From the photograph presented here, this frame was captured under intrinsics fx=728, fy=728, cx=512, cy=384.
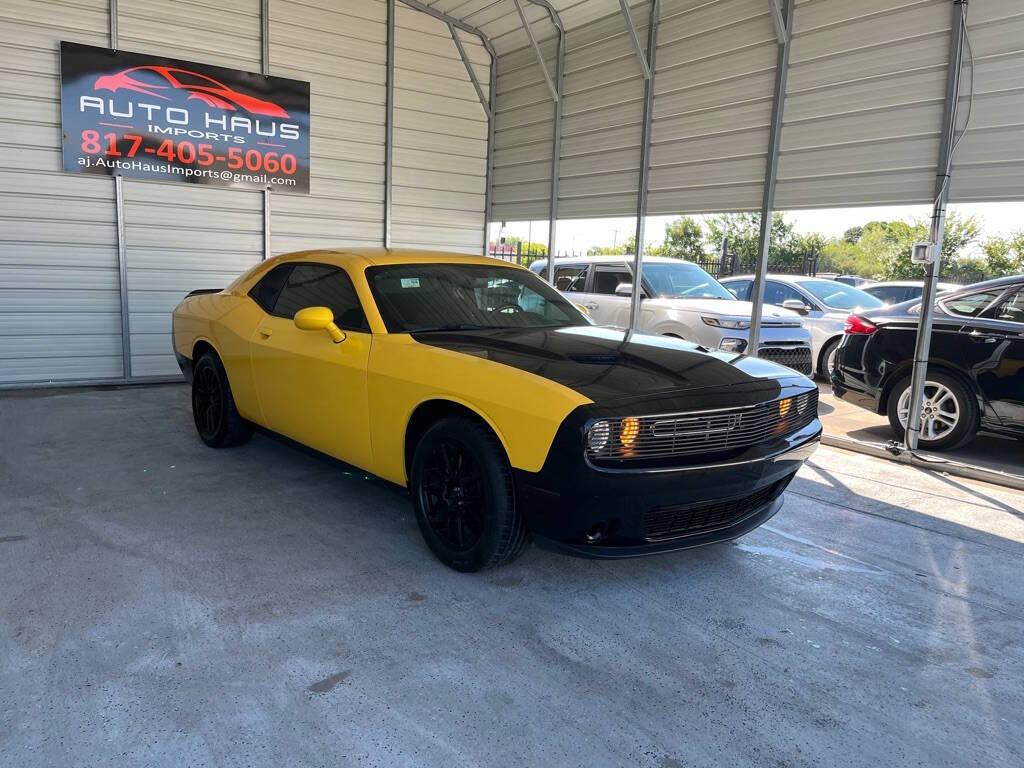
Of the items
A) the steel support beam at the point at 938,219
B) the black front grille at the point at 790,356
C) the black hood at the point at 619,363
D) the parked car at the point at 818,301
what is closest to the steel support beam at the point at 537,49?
the parked car at the point at 818,301

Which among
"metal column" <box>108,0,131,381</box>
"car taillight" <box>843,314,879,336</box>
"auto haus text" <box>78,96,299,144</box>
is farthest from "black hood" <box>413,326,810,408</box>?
"auto haus text" <box>78,96,299,144</box>

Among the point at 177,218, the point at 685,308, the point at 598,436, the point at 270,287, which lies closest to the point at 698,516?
the point at 598,436

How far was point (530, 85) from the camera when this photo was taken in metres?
9.58

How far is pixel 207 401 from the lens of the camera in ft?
18.0

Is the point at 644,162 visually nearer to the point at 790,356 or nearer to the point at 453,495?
the point at 790,356

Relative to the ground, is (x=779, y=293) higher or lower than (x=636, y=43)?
lower

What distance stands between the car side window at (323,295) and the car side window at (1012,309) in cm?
476

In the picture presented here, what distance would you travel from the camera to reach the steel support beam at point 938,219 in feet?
17.1

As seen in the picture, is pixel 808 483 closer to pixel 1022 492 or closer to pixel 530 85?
pixel 1022 492

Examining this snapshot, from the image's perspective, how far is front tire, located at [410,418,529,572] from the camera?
3023mm

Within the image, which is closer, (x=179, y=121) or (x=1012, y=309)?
(x=1012, y=309)

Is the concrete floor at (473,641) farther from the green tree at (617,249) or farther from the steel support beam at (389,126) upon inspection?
the steel support beam at (389,126)

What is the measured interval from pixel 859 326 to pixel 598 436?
4.70 meters

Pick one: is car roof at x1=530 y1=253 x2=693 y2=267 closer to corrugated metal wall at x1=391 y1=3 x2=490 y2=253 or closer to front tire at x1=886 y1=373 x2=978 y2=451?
corrugated metal wall at x1=391 y1=3 x2=490 y2=253
